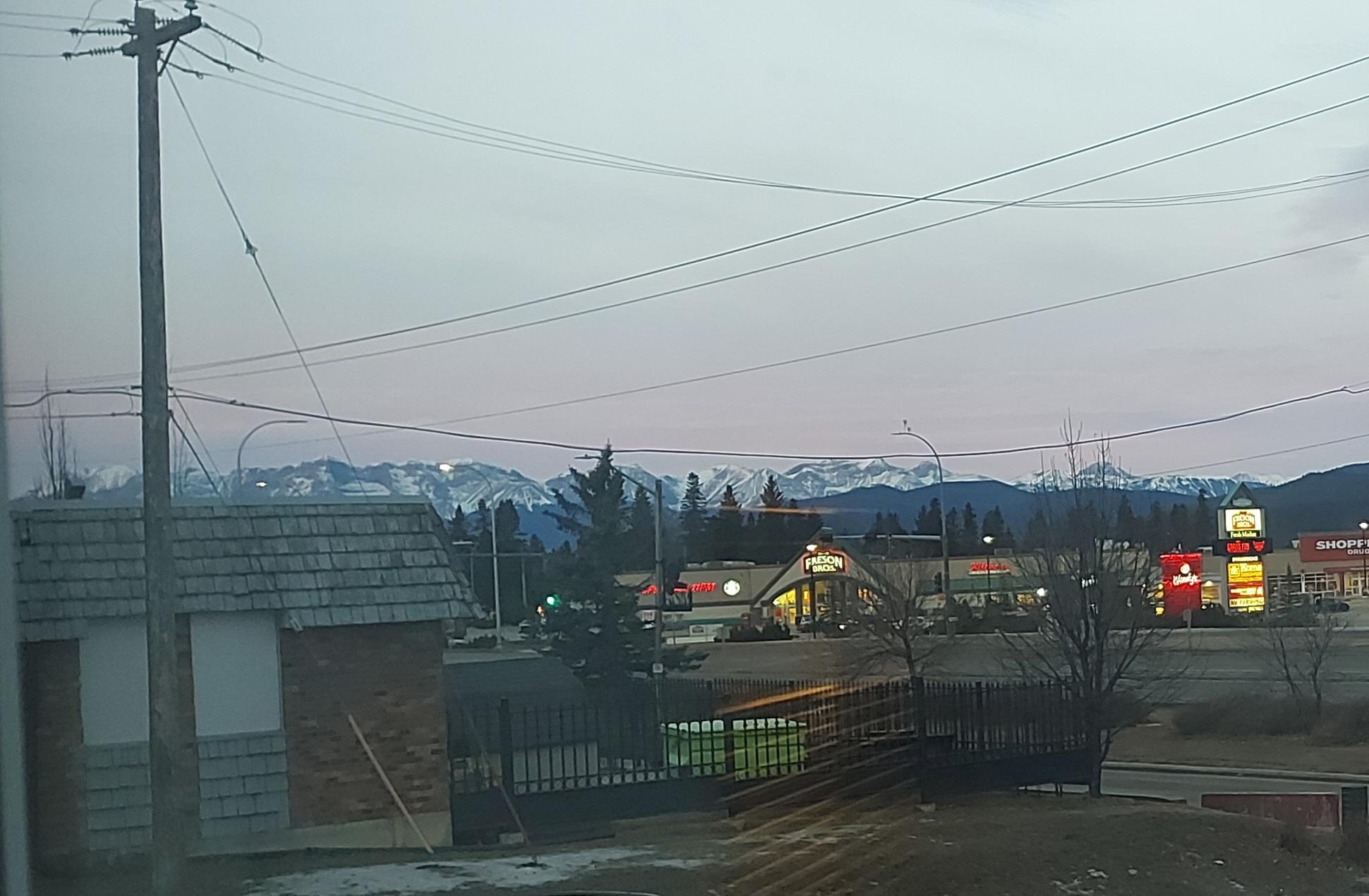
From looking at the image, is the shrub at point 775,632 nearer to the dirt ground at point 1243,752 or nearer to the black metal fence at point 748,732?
the black metal fence at point 748,732

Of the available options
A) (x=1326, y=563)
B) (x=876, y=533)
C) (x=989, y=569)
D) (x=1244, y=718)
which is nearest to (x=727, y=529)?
(x=876, y=533)

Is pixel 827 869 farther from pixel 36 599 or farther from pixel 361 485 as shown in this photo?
pixel 36 599

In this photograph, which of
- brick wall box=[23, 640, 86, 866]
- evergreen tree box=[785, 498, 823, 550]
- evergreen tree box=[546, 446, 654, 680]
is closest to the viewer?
brick wall box=[23, 640, 86, 866]

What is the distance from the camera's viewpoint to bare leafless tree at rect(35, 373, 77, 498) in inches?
79.0

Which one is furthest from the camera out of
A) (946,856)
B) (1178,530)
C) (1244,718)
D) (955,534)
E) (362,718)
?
(1244,718)

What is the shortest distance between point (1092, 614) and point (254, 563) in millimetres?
2522

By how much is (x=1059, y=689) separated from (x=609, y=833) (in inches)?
61.9

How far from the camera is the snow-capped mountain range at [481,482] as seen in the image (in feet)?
6.92

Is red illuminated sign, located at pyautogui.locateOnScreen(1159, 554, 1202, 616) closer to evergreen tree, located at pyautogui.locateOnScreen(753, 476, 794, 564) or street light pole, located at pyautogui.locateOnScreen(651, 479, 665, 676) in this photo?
evergreen tree, located at pyautogui.locateOnScreen(753, 476, 794, 564)

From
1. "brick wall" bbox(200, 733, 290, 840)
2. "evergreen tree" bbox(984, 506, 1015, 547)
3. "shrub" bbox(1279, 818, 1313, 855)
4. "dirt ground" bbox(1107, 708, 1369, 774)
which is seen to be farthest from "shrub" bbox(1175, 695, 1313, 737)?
"brick wall" bbox(200, 733, 290, 840)

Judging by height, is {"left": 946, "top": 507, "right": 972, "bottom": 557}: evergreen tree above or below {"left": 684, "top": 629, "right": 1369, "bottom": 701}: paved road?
above

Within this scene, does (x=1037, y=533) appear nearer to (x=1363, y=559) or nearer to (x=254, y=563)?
(x=1363, y=559)

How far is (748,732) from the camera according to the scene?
3371 mm

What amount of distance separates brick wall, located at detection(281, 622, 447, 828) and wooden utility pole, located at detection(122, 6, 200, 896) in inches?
7.8
